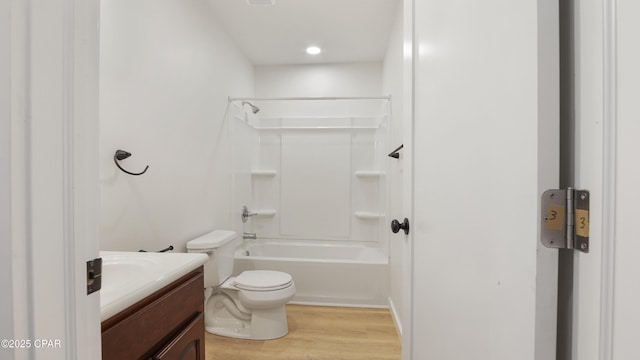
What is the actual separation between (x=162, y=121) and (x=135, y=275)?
114 centimetres

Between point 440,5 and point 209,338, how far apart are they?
245cm

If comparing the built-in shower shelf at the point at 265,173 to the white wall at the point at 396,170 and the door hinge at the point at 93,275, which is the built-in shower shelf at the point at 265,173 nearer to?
the white wall at the point at 396,170

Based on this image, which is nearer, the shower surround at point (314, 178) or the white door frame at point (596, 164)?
the white door frame at point (596, 164)

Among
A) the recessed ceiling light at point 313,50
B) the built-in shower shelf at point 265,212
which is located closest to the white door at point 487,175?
the recessed ceiling light at point 313,50

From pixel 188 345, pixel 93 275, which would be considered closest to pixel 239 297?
pixel 188 345

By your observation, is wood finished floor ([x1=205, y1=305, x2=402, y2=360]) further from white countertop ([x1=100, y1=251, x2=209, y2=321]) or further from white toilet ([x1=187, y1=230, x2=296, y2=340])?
white countertop ([x1=100, y1=251, x2=209, y2=321])

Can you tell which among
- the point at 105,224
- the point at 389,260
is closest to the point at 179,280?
the point at 105,224

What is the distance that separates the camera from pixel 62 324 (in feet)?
1.51

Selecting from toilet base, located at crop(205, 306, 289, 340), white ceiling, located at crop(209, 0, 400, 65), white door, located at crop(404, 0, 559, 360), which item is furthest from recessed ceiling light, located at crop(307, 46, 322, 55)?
toilet base, located at crop(205, 306, 289, 340)

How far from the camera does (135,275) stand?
93cm

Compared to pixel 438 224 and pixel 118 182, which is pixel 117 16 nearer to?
pixel 118 182

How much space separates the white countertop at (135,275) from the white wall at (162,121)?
397 mm

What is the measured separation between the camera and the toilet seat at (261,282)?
6.92 ft

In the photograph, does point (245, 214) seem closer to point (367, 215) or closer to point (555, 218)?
point (367, 215)
